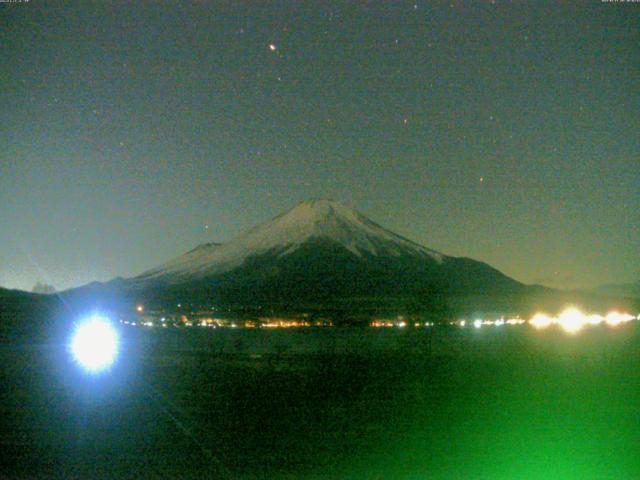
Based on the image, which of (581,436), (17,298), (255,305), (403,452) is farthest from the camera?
(255,305)

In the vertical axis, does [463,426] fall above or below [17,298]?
below

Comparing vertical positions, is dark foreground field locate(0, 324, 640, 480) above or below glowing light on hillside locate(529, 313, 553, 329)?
below

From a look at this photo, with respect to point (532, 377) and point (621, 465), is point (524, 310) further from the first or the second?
point (621, 465)

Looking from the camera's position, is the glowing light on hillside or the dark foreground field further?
the glowing light on hillside

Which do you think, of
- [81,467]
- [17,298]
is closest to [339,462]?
[81,467]

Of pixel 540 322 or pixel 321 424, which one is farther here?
pixel 540 322

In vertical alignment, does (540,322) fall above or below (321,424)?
above

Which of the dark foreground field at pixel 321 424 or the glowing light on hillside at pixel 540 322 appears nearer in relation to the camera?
the dark foreground field at pixel 321 424

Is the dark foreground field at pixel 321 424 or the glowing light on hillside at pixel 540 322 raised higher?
the glowing light on hillside at pixel 540 322
